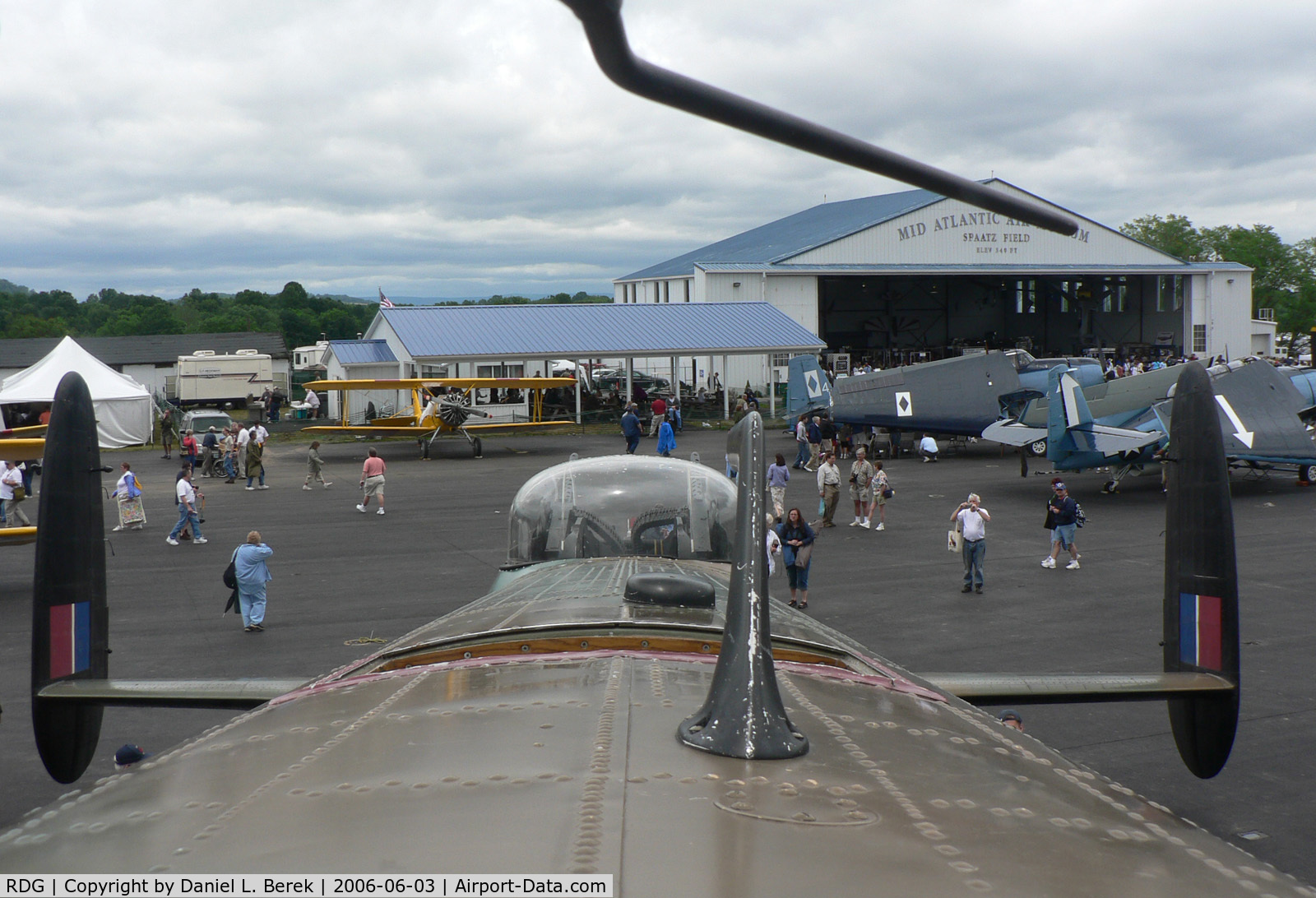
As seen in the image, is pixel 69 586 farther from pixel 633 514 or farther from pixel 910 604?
pixel 910 604

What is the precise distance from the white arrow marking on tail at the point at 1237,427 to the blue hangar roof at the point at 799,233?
89.3ft

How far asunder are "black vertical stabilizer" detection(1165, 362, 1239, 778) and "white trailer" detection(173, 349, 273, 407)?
44820 mm

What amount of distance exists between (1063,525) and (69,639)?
42.5 ft

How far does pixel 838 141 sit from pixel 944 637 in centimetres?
1076

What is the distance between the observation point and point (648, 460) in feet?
20.9

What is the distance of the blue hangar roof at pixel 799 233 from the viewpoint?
5019cm

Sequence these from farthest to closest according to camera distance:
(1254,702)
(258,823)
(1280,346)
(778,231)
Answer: (1280,346) → (778,231) → (1254,702) → (258,823)

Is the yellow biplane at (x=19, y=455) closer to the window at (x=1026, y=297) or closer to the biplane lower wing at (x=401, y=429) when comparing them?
the biplane lower wing at (x=401, y=429)

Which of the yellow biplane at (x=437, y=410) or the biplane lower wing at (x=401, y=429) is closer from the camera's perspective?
the biplane lower wing at (x=401, y=429)

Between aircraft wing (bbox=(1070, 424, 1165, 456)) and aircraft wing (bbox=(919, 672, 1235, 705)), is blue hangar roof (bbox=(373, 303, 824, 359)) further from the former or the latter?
aircraft wing (bbox=(919, 672, 1235, 705))

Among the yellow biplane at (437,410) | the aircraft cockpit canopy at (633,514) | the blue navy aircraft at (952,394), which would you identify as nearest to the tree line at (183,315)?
the yellow biplane at (437,410)

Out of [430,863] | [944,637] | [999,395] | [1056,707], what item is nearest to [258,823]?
[430,863]

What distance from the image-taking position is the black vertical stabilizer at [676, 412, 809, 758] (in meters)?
2.22

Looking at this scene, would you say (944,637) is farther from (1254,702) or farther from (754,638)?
(754,638)
